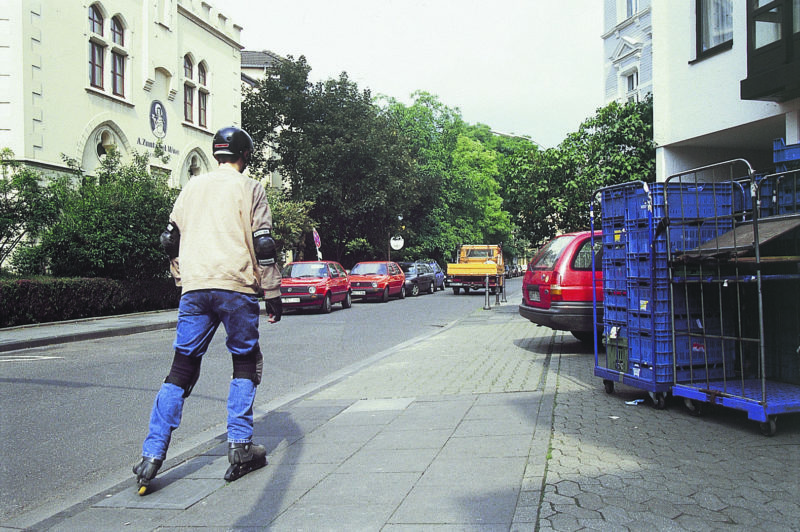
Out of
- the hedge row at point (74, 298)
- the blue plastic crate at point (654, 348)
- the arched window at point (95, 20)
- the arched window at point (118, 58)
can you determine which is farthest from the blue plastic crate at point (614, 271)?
the arched window at point (118, 58)

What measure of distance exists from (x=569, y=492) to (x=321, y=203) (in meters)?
32.7

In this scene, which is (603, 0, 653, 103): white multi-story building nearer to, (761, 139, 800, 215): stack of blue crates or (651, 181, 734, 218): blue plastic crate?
(761, 139, 800, 215): stack of blue crates

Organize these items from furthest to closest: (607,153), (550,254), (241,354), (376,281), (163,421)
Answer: (376,281) → (607,153) → (550,254) → (241,354) → (163,421)

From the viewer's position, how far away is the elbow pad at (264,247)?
4.13 metres

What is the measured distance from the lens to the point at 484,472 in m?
4.04

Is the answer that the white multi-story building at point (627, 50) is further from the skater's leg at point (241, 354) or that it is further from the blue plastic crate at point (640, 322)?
the skater's leg at point (241, 354)

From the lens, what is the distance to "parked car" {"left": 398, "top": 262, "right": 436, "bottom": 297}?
31.5 metres

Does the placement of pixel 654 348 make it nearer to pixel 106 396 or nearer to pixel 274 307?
pixel 274 307

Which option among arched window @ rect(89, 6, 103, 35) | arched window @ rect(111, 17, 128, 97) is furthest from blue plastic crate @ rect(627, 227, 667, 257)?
arched window @ rect(111, 17, 128, 97)

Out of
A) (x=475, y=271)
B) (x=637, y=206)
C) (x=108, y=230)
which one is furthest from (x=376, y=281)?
(x=637, y=206)

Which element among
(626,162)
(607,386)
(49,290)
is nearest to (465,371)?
(607,386)

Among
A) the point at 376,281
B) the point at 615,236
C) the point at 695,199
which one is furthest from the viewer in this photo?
the point at 376,281

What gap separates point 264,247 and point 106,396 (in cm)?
438

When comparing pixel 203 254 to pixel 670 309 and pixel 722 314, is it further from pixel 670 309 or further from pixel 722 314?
pixel 722 314
